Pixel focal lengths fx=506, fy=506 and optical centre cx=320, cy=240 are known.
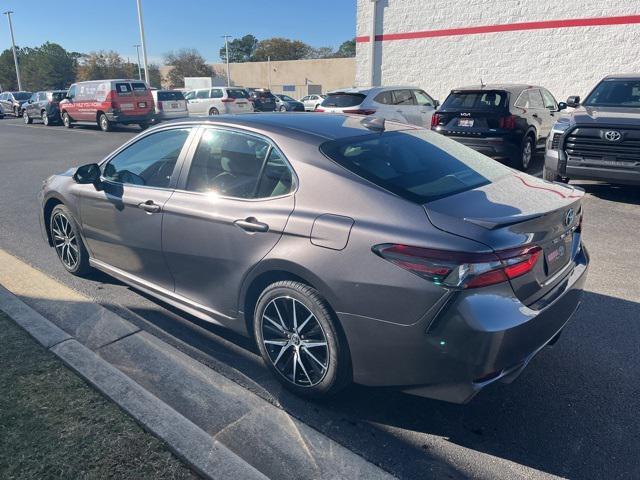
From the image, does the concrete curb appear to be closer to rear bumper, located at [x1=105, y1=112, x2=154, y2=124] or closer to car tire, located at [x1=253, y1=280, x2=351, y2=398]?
car tire, located at [x1=253, y1=280, x2=351, y2=398]

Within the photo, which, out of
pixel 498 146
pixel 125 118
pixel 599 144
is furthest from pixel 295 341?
pixel 125 118

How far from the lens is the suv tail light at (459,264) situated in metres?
2.32

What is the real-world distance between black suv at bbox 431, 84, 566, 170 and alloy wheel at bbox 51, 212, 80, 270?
7.25 m

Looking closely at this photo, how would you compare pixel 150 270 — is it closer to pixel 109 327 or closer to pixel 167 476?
pixel 109 327

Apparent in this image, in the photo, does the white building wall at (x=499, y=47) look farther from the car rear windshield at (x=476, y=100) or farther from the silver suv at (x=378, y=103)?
the car rear windshield at (x=476, y=100)

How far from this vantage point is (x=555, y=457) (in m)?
2.53

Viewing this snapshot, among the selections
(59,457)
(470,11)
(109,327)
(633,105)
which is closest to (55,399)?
(59,457)

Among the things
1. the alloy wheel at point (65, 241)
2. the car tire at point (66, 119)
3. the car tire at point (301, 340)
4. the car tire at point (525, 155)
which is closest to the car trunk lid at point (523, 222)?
the car tire at point (301, 340)

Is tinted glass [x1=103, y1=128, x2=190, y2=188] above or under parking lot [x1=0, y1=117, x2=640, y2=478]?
above

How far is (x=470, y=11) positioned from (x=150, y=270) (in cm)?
1804

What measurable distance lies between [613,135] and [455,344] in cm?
612

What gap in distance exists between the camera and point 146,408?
2.80 m

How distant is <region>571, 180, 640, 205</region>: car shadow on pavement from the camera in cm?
769

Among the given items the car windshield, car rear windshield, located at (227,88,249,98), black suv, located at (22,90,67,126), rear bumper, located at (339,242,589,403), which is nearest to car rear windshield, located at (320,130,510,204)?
rear bumper, located at (339,242,589,403)
